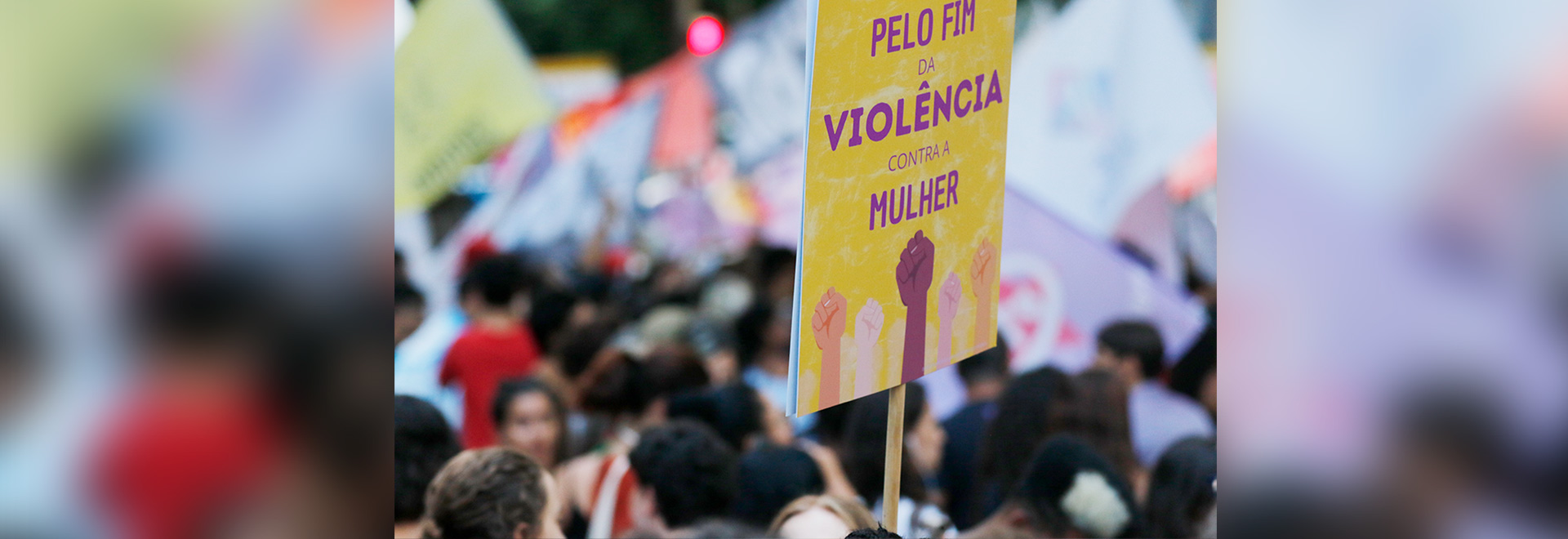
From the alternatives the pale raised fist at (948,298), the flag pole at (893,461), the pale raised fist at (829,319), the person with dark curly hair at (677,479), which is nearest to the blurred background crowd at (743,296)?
the person with dark curly hair at (677,479)

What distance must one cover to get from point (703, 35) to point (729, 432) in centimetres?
226

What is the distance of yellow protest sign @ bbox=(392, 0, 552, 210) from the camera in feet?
14.7

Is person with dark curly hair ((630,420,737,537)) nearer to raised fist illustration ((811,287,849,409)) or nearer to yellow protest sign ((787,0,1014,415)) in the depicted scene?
yellow protest sign ((787,0,1014,415))

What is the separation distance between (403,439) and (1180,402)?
8.42ft

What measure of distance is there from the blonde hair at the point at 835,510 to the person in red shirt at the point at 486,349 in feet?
6.56

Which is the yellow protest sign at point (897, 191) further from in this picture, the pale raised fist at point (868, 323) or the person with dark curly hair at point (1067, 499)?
the person with dark curly hair at point (1067, 499)

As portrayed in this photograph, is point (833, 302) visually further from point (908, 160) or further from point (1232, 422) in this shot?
point (1232, 422)

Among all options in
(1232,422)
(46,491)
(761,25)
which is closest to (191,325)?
(46,491)

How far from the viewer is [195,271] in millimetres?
999

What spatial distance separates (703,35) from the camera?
18.2 ft

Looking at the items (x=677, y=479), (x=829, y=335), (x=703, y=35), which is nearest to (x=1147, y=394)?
(x=677, y=479)

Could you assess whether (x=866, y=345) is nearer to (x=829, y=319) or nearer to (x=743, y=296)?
(x=829, y=319)

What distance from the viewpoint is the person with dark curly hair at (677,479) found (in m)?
3.16

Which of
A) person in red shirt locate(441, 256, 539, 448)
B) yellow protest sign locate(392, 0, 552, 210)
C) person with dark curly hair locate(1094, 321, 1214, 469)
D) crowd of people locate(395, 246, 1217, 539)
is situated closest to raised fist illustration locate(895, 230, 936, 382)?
crowd of people locate(395, 246, 1217, 539)
